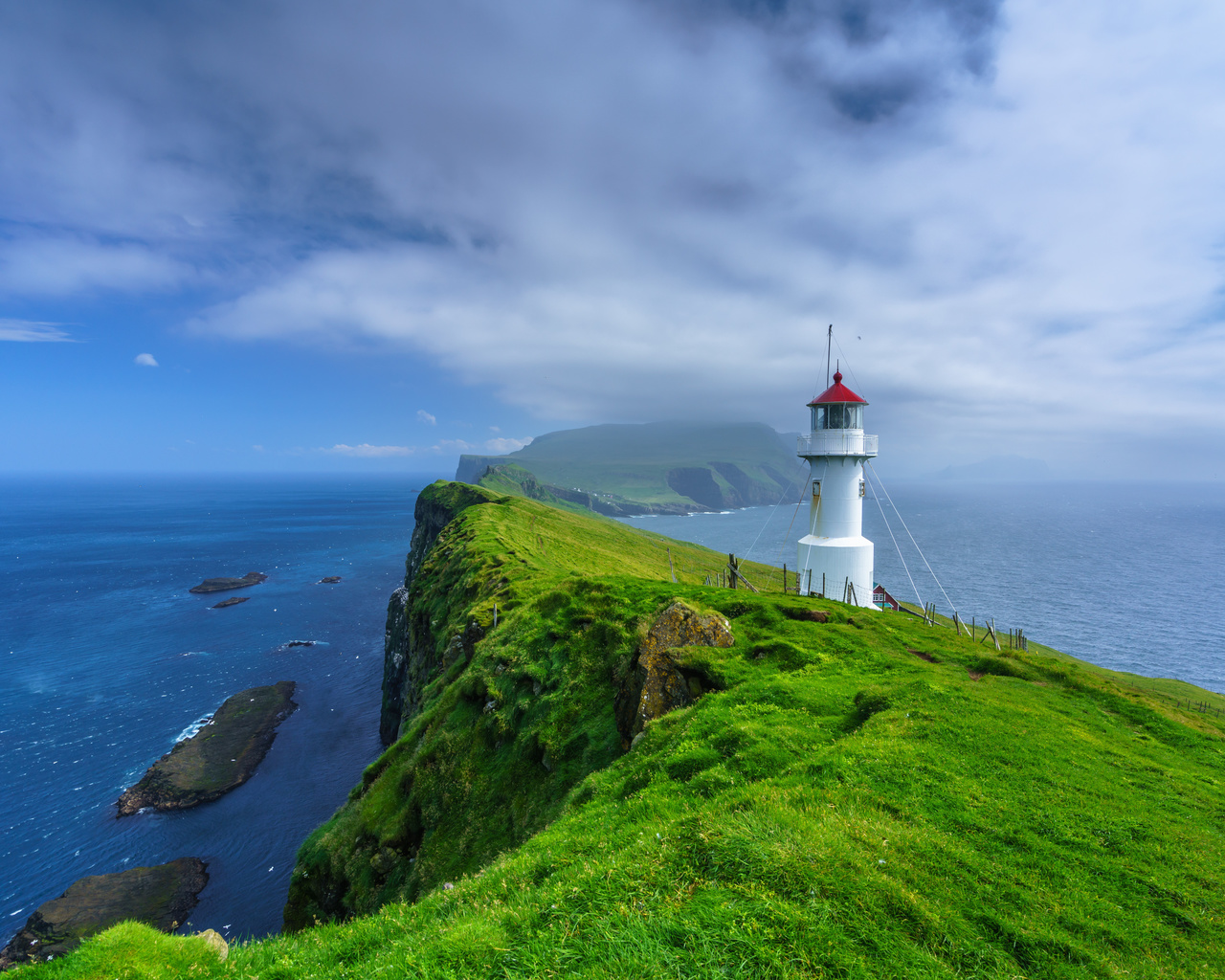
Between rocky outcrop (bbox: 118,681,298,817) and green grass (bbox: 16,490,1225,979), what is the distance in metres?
41.7

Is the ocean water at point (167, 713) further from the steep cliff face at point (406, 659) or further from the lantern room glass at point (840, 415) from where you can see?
the lantern room glass at point (840, 415)

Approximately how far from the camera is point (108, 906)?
36.3 metres

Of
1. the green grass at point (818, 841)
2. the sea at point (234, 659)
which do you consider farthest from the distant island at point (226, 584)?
the green grass at point (818, 841)

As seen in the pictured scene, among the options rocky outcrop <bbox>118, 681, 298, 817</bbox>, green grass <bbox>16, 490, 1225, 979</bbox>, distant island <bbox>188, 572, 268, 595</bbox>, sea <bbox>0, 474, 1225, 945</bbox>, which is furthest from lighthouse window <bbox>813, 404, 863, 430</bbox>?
distant island <bbox>188, 572, 268, 595</bbox>

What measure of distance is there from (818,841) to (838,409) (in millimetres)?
29693

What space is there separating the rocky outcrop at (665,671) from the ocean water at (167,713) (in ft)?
112

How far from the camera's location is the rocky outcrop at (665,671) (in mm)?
17188

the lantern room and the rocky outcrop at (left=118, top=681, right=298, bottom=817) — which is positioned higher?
the lantern room

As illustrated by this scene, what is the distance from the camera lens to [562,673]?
73.9ft

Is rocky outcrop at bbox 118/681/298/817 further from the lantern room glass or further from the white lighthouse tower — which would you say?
the lantern room glass

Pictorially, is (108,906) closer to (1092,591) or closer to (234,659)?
(234,659)

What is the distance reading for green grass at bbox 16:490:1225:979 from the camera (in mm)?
7027

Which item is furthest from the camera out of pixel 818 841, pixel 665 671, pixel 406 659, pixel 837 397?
pixel 406 659

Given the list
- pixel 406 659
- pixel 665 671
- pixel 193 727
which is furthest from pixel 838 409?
pixel 193 727
